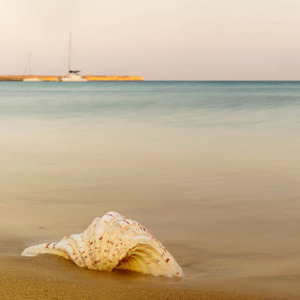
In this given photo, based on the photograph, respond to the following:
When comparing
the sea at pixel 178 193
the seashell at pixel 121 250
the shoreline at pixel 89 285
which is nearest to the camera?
the shoreline at pixel 89 285

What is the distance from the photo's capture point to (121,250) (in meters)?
3.40

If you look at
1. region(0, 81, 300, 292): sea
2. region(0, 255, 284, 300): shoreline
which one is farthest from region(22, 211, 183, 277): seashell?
region(0, 81, 300, 292): sea

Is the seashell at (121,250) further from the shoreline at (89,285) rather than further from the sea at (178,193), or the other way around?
the sea at (178,193)

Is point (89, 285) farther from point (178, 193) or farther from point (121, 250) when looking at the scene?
point (178, 193)

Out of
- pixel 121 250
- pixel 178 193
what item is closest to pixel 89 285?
pixel 121 250

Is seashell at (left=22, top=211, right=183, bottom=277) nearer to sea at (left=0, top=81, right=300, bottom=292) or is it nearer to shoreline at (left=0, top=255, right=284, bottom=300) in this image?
shoreline at (left=0, top=255, right=284, bottom=300)

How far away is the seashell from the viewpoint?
341 cm

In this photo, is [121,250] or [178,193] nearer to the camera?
[121,250]

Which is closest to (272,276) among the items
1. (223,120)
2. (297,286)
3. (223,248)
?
(297,286)

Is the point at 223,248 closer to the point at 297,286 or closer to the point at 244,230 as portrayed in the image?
the point at 244,230

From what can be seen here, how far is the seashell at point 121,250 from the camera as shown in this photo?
341 centimetres

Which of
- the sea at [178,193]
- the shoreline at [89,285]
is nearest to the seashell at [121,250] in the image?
the shoreline at [89,285]

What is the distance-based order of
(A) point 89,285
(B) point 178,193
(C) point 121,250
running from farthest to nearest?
(B) point 178,193, (C) point 121,250, (A) point 89,285

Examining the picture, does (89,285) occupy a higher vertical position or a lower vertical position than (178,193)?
higher
